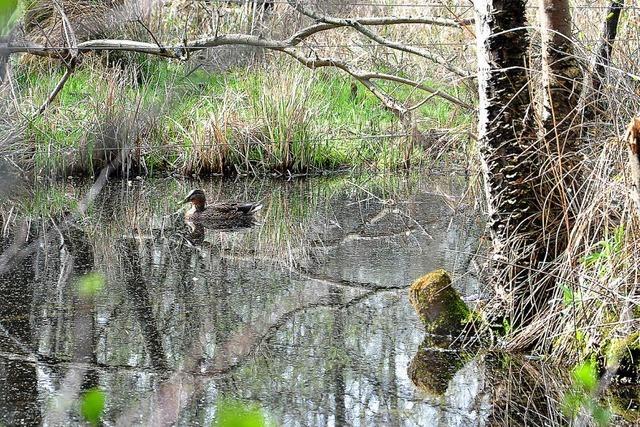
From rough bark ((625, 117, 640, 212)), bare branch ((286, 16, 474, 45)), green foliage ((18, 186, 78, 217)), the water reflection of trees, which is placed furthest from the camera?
green foliage ((18, 186, 78, 217))

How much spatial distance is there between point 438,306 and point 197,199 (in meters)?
4.09

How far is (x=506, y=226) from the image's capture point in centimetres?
498

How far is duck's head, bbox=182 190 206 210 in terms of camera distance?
349 inches

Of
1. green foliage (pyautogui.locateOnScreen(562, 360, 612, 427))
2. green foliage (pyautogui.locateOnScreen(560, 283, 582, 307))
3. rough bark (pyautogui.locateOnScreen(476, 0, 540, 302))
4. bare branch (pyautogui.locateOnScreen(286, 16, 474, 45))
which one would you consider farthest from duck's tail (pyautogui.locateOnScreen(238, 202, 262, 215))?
green foliage (pyautogui.locateOnScreen(562, 360, 612, 427))

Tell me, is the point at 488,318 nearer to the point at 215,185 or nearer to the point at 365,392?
the point at 365,392

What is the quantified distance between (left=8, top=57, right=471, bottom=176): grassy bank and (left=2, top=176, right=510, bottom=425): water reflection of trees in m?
1.78

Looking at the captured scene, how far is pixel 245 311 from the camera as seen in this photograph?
5637mm

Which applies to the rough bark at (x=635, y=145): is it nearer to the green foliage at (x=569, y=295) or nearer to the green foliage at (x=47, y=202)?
the green foliage at (x=569, y=295)

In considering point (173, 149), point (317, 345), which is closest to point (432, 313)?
point (317, 345)

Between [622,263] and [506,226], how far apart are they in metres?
0.67

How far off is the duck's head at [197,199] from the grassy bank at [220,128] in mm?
1600

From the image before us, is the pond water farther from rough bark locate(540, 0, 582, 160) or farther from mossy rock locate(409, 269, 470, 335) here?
rough bark locate(540, 0, 582, 160)

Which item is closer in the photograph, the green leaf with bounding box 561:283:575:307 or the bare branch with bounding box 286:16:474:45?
the green leaf with bounding box 561:283:575:307

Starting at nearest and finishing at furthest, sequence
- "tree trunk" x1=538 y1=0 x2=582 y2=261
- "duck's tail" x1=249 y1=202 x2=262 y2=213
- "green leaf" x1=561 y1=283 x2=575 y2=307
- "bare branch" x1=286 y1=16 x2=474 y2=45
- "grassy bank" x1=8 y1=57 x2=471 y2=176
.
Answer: "green leaf" x1=561 y1=283 x2=575 y2=307 → "tree trunk" x1=538 y1=0 x2=582 y2=261 → "bare branch" x1=286 y1=16 x2=474 y2=45 → "duck's tail" x1=249 y1=202 x2=262 y2=213 → "grassy bank" x1=8 y1=57 x2=471 y2=176
